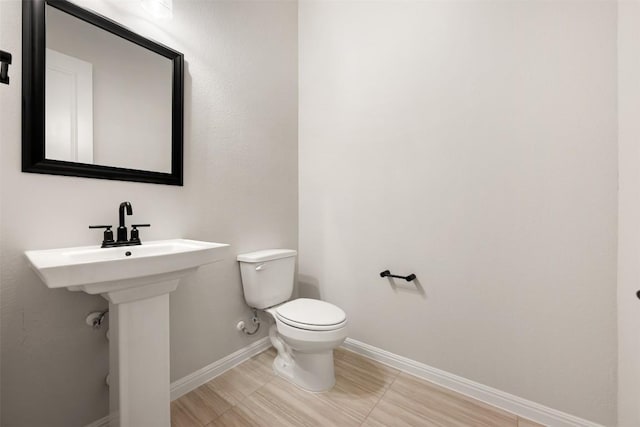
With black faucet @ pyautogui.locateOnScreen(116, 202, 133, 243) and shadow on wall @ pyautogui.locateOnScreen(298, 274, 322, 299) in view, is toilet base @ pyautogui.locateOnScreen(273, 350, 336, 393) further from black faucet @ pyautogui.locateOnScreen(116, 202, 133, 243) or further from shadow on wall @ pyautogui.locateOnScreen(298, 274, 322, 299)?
black faucet @ pyautogui.locateOnScreen(116, 202, 133, 243)

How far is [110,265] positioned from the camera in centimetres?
83

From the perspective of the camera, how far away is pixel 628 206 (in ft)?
3.48

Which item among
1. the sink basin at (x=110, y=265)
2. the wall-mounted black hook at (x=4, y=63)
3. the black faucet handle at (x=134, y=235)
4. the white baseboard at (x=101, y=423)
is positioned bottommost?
the white baseboard at (x=101, y=423)

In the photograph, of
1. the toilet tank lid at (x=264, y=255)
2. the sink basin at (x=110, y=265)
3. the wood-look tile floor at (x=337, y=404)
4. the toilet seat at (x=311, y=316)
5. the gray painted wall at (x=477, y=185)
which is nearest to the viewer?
the sink basin at (x=110, y=265)

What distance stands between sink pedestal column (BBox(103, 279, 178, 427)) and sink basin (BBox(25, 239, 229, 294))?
83 mm

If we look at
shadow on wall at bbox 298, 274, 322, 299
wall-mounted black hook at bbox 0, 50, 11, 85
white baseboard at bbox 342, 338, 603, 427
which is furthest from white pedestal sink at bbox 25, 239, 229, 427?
white baseboard at bbox 342, 338, 603, 427

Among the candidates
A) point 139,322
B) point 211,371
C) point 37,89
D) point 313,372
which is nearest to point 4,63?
point 37,89

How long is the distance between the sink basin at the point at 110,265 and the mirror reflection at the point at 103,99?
0.40 meters

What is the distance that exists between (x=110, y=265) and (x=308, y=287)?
1533 mm

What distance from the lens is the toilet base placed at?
4.95 feet

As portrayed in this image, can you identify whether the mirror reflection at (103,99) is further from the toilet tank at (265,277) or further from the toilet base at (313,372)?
the toilet base at (313,372)

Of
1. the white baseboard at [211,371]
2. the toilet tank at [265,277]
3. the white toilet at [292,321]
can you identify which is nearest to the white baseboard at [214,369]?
the white baseboard at [211,371]

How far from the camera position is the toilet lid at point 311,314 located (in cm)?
143

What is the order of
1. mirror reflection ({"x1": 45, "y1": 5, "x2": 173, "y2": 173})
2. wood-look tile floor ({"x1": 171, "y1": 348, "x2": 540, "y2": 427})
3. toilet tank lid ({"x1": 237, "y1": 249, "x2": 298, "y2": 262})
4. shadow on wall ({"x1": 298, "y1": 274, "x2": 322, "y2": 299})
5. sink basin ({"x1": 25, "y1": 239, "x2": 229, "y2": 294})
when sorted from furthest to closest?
shadow on wall ({"x1": 298, "y1": 274, "x2": 322, "y2": 299}), toilet tank lid ({"x1": 237, "y1": 249, "x2": 298, "y2": 262}), wood-look tile floor ({"x1": 171, "y1": 348, "x2": 540, "y2": 427}), mirror reflection ({"x1": 45, "y1": 5, "x2": 173, "y2": 173}), sink basin ({"x1": 25, "y1": 239, "x2": 229, "y2": 294})
